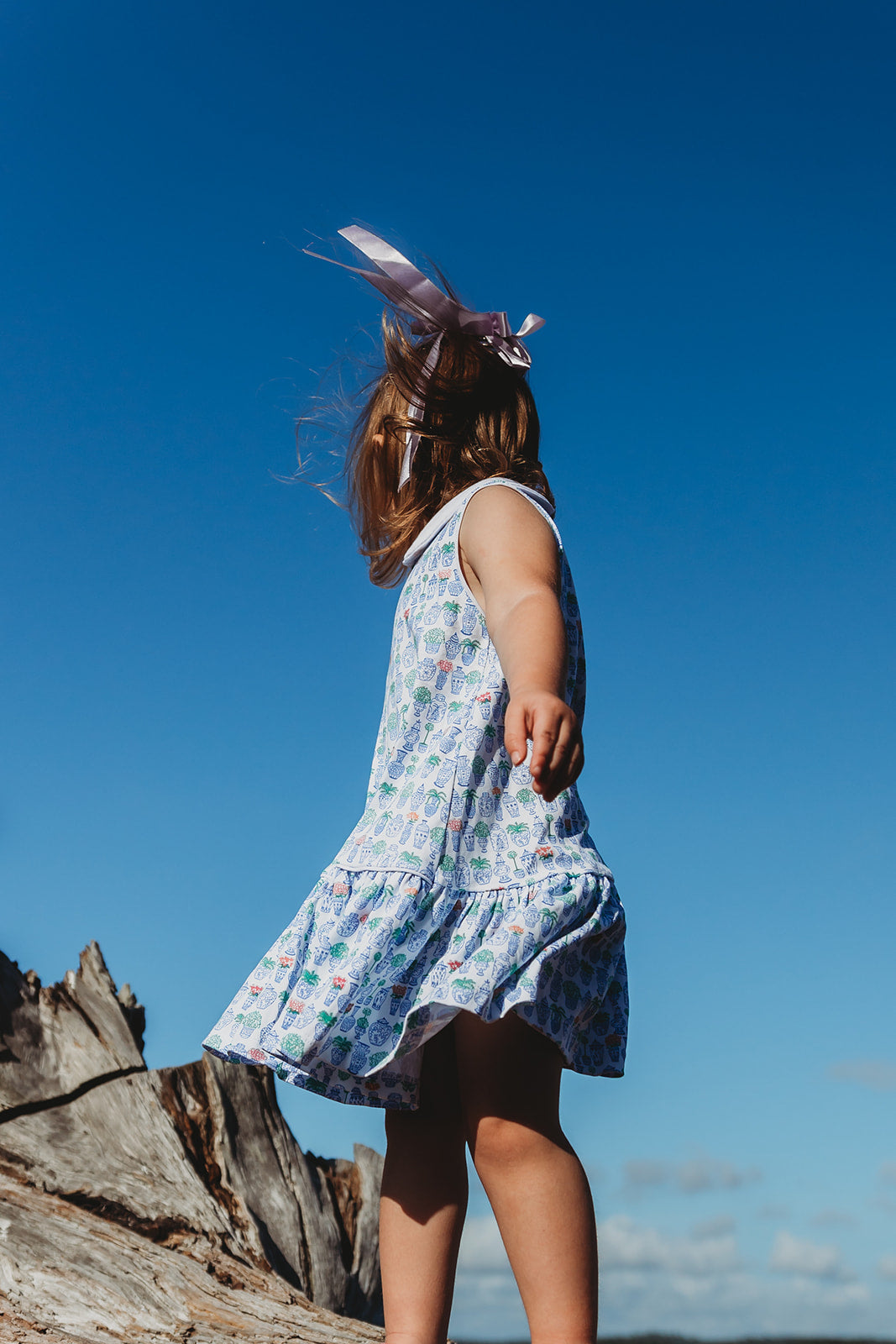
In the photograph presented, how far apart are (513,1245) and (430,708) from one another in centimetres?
97

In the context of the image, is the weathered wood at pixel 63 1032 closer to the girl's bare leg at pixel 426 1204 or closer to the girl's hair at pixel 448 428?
the girl's bare leg at pixel 426 1204

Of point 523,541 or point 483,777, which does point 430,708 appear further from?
point 523,541

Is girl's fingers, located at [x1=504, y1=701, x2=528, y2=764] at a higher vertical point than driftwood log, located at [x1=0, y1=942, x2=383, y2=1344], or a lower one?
higher

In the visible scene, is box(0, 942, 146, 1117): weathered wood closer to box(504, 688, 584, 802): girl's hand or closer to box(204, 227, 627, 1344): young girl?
box(204, 227, 627, 1344): young girl

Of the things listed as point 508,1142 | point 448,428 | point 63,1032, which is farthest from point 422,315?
point 63,1032

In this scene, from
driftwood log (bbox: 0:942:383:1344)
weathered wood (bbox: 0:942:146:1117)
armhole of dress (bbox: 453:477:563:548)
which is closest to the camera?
armhole of dress (bbox: 453:477:563:548)

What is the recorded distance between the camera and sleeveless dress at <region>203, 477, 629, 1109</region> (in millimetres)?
1790

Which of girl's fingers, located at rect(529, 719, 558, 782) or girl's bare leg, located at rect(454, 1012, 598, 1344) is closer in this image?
girl's fingers, located at rect(529, 719, 558, 782)

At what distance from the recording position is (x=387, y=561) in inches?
106

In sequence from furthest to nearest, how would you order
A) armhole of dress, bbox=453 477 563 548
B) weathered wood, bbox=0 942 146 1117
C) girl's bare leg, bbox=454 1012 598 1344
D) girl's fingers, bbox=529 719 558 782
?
weathered wood, bbox=0 942 146 1117 → armhole of dress, bbox=453 477 563 548 → girl's bare leg, bbox=454 1012 598 1344 → girl's fingers, bbox=529 719 558 782

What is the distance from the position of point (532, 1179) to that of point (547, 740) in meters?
0.72

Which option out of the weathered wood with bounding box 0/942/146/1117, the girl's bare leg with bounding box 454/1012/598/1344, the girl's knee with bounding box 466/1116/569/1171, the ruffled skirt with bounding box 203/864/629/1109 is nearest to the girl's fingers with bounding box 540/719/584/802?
the ruffled skirt with bounding box 203/864/629/1109

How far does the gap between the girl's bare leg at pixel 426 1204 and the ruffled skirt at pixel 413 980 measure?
64mm

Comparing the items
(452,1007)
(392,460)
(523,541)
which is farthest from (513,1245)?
(392,460)
